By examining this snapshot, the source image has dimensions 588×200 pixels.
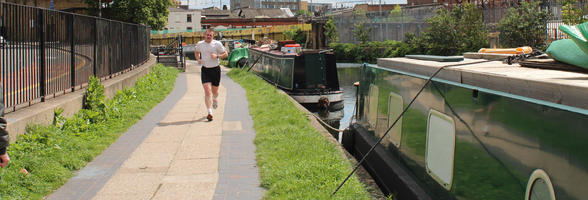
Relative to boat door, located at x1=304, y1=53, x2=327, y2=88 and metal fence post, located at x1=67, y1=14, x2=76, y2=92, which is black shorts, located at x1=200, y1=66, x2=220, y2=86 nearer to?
metal fence post, located at x1=67, y1=14, x2=76, y2=92

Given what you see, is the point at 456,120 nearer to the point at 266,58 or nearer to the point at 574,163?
the point at 574,163

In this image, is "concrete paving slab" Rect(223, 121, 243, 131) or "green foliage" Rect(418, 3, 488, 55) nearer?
"concrete paving slab" Rect(223, 121, 243, 131)

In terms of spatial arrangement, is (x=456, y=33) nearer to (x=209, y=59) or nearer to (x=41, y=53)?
(x=209, y=59)

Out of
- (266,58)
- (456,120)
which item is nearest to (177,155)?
(456,120)

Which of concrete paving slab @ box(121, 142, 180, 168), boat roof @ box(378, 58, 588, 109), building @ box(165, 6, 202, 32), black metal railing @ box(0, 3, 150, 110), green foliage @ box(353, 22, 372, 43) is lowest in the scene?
concrete paving slab @ box(121, 142, 180, 168)

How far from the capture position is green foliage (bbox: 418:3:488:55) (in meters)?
46.0

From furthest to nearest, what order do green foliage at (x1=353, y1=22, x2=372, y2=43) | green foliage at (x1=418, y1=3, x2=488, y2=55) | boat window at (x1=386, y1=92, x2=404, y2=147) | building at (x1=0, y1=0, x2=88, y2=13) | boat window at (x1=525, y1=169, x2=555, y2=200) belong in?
green foliage at (x1=353, y1=22, x2=372, y2=43) < building at (x1=0, y1=0, x2=88, y2=13) < green foliage at (x1=418, y1=3, x2=488, y2=55) < boat window at (x1=386, y1=92, x2=404, y2=147) < boat window at (x1=525, y1=169, x2=555, y2=200)

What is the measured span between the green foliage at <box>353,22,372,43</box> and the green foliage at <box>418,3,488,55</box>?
13.3 meters

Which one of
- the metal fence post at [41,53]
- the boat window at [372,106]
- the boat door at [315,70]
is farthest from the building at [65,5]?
the boat window at [372,106]

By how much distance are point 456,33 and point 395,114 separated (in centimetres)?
4176

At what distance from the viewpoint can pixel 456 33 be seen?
4725 cm

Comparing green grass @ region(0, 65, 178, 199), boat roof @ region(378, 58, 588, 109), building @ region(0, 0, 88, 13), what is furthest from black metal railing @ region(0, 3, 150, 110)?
building @ region(0, 0, 88, 13)

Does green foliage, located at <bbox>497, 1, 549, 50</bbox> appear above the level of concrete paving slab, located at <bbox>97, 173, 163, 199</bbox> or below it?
above

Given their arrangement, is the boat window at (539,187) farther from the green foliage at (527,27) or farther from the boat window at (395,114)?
the green foliage at (527,27)
